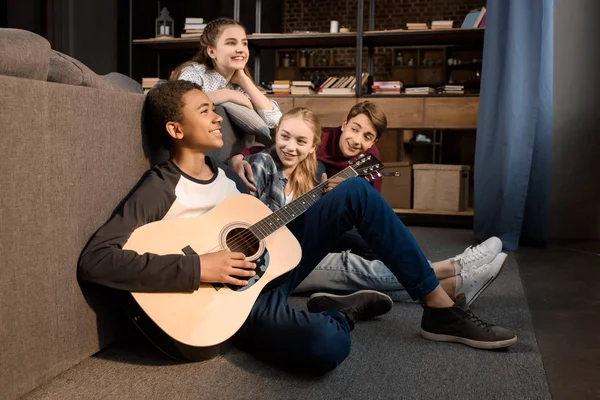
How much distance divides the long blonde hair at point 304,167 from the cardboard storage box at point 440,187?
2253 mm

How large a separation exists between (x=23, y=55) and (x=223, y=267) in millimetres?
596

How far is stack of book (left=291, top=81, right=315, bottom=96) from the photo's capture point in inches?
169

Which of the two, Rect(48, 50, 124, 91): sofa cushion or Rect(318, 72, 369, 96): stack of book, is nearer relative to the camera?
Rect(48, 50, 124, 91): sofa cushion

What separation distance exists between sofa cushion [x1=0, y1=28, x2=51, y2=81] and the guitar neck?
59 cm

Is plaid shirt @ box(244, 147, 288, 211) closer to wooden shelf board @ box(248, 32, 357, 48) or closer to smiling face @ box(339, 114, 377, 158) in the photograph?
smiling face @ box(339, 114, 377, 158)

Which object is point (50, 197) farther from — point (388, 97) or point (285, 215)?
point (388, 97)

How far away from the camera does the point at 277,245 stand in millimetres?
1554

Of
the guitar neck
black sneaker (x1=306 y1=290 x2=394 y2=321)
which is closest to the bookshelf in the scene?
black sneaker (x1=306 y1=290 x2=394 y2=321)

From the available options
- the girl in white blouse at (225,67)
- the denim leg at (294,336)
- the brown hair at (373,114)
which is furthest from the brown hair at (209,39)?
the denim leg at (294,336)

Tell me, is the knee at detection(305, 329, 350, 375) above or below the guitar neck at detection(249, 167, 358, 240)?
below

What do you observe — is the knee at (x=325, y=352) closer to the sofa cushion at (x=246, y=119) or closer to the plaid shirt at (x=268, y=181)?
the plaid shirt at (x=268, y=181)

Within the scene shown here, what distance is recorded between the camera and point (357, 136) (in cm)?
229

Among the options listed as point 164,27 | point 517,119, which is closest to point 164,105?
point 517,119

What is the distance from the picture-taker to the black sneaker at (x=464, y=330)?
160 centimetres
